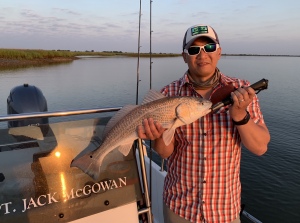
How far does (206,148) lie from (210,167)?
0.17 m

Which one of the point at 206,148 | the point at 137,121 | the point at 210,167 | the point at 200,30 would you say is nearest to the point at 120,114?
the point at 137,121

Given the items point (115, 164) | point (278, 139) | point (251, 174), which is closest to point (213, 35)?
point (115, 164)

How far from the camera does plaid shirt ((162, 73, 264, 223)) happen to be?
2303 mm

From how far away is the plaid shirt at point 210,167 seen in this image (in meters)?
2.30

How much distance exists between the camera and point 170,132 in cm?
233

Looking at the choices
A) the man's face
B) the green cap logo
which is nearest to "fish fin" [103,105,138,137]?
the man's face

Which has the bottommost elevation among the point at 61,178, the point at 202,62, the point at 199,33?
the point at 61,178

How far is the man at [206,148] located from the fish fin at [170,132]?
0.27ft

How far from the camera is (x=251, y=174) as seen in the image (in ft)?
33.0

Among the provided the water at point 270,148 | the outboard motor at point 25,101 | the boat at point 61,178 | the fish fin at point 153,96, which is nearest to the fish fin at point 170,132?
the fish fin at point 153,96

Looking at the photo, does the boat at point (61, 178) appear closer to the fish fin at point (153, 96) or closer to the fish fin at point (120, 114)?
the fish fin at point (120, 114)

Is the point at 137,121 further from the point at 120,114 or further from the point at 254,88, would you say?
the point at 254,88

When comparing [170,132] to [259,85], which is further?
[170,132]

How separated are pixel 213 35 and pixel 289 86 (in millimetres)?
25670
